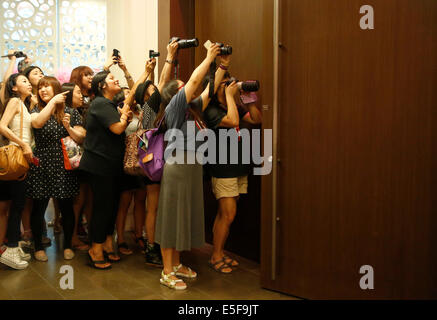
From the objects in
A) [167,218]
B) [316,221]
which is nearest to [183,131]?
[167,218]

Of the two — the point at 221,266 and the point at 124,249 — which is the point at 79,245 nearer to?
the point at 124,249

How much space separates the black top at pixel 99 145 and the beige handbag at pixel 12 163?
412 millimetres

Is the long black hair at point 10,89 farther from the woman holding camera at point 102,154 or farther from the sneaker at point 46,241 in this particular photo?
the sneaker at point 46,241

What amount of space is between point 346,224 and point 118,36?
3729mm

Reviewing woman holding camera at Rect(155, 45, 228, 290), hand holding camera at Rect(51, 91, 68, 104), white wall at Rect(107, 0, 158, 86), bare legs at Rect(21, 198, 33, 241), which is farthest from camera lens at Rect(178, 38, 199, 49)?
bare legs at Rect(21, 198, 33, 241)

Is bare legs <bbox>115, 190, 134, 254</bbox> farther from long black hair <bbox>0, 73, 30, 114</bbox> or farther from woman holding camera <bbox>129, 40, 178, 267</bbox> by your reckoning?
long black hair <bbox>0, 73, 30, 114</bbox>

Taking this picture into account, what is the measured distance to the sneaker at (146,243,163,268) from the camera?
3281 mm

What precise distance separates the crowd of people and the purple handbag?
88 millimetres

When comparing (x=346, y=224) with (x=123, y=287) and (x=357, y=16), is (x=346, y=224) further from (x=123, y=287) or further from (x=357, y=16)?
(x=123, y=287)

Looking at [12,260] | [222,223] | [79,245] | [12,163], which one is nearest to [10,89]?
[12,163]

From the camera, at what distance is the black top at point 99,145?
3105mm

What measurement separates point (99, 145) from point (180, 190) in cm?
85

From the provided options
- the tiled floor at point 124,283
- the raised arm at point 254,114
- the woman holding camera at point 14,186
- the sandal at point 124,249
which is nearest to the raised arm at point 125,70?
the woman holding camera at point 14,186

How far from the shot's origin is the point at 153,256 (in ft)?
10.8
